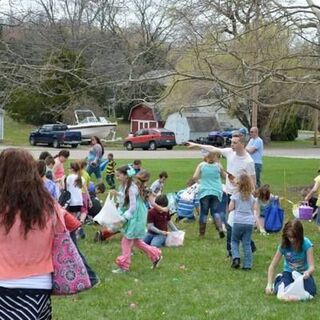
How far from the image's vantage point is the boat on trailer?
5338 cm

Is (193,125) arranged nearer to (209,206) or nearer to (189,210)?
(189,210)

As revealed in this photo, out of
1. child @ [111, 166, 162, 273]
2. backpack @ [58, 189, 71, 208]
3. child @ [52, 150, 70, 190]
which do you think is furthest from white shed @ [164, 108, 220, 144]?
child @ [111, 166, 162, 273]

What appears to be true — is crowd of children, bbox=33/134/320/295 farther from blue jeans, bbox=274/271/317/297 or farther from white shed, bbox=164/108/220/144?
white shed, bbox=164/108/220/144

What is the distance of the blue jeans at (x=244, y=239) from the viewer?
949cm

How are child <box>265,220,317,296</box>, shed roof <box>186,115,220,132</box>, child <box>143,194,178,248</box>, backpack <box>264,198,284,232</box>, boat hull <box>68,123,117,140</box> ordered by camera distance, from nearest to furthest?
child <box>265,220,317,296</box>
child <box>143,194,178,248</box>
backpack <box>264,198,284,232</box>
boat hull <box>68,123,117,140</box>
shed roof <box>186,115,220,132</box>

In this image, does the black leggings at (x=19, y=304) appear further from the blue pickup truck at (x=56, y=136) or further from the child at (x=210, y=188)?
the blue pickup truck at (x=56, y=136)

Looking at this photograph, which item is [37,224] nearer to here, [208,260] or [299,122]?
[208,260]

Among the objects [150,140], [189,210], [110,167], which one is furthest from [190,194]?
[150,140]

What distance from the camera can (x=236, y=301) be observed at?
775cm

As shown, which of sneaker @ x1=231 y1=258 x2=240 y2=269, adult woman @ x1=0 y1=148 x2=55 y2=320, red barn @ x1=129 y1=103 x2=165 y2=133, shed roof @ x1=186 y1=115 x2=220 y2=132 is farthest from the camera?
red barn @ x1=129 y1=103 x2=165 y2=133

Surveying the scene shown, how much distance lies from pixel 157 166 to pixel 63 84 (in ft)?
41.3

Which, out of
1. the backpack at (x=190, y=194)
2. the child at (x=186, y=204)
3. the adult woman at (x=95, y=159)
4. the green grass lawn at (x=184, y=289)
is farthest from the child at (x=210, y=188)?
the adult woman at (x=95, y=159)

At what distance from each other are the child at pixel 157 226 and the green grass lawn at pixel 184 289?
253 millimetres

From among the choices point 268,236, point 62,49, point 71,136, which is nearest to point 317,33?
point 62,49
